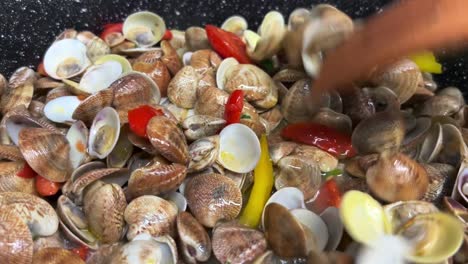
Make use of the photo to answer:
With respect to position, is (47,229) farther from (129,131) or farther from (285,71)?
(285,71)

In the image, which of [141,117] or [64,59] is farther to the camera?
[64,59]

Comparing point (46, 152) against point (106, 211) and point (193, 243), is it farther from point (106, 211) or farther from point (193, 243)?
point (193, 243)

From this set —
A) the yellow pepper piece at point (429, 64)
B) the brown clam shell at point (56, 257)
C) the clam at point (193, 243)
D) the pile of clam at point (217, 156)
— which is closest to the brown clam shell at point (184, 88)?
the pile of clam at point (217, 156)

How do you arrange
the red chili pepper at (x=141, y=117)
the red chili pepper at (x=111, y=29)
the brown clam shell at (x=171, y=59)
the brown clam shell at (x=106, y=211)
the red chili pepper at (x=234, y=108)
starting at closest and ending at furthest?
the brown clam shell at (x=106, y=211)
the red chili pepper at (x=141, y=117)
the red chili pepper at (x=234, y=108)
the brown clam shell at (x=171, y=59)
the red chili pepper at (x=111, y=29)

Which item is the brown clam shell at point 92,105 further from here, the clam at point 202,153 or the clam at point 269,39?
the clam at point 269,39

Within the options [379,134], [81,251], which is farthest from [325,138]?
[81,251]

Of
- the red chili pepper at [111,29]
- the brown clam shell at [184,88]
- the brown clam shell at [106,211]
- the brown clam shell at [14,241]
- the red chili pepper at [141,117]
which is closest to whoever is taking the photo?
the brown clam shell at [14,241]

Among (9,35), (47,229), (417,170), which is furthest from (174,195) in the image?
(9,35)

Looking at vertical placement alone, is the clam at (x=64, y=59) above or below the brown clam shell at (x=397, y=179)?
above
